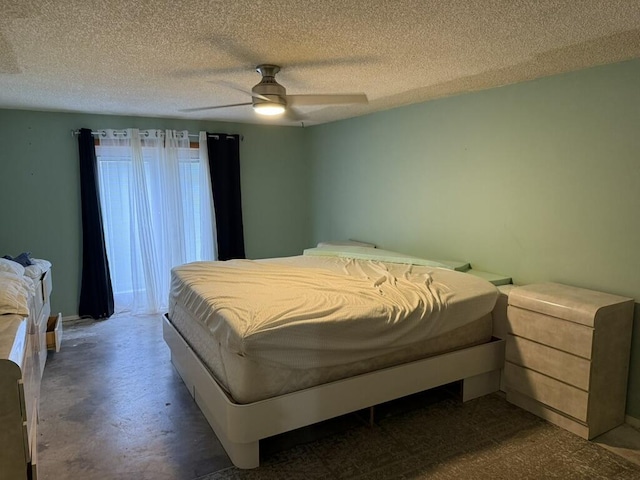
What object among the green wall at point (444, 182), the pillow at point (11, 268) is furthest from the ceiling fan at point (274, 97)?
the pillow at point (11, 268)

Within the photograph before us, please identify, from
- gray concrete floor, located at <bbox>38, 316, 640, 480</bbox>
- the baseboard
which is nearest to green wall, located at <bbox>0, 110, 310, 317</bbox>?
gray concrete floor, located at <bbox>38, 316, 640, 480</bbox>

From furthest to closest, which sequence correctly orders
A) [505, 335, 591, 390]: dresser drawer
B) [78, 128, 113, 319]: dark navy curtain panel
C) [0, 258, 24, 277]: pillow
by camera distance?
[78, 128, 113, 319]: dark navy curtain panel → [0, 258, 24, 277]: pillow → [505, 335, 591, 390]: dresser drawer

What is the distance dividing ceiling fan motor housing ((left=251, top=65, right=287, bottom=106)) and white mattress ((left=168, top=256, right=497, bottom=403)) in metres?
1.23

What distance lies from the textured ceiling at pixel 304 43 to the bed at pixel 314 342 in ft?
4.74

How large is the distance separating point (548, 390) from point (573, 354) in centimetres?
31

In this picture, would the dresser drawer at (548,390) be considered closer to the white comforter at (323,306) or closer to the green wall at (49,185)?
the white comforter at (323,306)

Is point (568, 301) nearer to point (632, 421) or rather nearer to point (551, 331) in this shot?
point (551, 331)

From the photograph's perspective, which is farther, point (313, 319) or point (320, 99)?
point (320, 99)

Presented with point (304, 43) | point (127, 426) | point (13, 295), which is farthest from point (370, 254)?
point (13, 295)

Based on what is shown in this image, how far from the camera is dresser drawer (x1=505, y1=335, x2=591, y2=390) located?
248cm

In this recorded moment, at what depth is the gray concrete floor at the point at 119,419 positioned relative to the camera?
229 cm

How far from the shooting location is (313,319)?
91.1 inches

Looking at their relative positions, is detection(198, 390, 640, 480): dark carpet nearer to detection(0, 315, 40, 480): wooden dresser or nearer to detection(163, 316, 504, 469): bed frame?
detection(163, 316, 504, 469): bed frame

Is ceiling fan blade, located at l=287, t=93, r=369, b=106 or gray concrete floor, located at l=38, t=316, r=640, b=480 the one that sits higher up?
ceiling fan blade, located at l=287, t=93, r=369, b=106
